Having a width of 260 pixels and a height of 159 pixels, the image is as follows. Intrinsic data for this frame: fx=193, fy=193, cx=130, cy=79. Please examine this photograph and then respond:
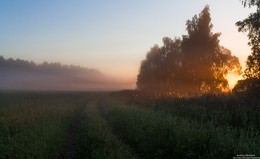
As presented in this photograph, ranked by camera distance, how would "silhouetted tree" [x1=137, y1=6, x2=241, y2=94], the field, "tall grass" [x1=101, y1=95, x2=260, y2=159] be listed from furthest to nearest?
1. "silhouetted tree" [x1=137, y1=6, x2=241, y2=94]
2. the field
3. "tall grass" [x1=101, y1=95, x2=260, y2=159]

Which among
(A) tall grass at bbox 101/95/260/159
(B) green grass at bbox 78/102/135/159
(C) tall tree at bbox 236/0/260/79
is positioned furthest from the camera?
(C) tall tree at bbox 236/0/260/79

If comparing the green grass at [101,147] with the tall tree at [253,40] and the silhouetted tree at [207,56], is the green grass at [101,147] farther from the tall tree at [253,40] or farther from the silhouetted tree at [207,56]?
the silhouetted tree at [207,56]

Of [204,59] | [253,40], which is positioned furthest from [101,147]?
[204,59]

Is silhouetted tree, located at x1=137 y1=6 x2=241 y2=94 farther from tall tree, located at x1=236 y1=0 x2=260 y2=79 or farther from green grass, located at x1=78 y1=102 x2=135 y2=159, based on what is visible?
green grass, located at x1=78 y1=102 x2=135 y2=159

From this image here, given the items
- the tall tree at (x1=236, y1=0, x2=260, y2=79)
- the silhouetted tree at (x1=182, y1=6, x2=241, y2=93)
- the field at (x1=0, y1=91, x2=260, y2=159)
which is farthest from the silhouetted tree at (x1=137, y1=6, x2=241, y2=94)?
the field at (x1=0, y1=91, x2=260, y2=159)

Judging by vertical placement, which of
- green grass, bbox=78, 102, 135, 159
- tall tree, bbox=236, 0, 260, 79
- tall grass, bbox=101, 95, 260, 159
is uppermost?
tall tree, bbox=236, 0, 260, 79

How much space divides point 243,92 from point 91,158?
1345 centimetres

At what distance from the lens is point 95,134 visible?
33.2 ft

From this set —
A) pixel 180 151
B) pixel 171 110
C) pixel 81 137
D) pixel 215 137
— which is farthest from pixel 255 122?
pixel 81 137

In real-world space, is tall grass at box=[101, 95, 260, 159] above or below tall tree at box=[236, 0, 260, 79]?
below

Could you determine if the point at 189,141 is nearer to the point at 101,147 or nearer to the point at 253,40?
the point at 101,147

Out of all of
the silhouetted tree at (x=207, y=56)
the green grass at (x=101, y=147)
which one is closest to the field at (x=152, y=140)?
the green grass at (x=101, y=147)

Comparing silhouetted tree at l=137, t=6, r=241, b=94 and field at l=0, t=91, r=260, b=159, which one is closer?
field at l=0, t=91, r=260, b=159

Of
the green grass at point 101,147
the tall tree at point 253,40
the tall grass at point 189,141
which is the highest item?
the tall tree at point 253,40
